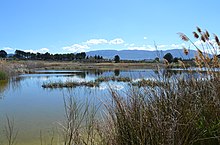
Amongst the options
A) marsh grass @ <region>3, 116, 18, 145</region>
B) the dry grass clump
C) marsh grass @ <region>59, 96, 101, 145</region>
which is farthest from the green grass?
the dry grass clump

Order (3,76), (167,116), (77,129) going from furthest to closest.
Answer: (3,76) < (77,129) < (167,116)

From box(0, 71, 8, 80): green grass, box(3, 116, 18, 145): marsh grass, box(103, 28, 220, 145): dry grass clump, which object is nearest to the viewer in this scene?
box(103, 28, 220, 145): dry grass clump

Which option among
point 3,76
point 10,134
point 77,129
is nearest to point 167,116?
point 77,129

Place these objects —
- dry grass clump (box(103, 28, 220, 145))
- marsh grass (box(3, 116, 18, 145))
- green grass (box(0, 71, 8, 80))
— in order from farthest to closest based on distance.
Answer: green grass (box(0, 71, 8, 80)) < marsh grass (box(3, 116, 18, 145)) < dry grass clump (box(103, 28, 220, 145))

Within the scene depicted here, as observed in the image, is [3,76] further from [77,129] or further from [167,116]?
[167,116]

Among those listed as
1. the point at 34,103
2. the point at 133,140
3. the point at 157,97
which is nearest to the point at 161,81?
the point at 157,97

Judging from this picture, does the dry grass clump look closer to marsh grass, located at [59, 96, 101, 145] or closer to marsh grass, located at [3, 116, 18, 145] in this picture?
marsh grass, located at [59, 96, 101, 145]

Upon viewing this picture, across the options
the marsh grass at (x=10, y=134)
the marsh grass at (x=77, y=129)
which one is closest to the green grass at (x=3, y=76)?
the marsh grass at (x=10, y=134)

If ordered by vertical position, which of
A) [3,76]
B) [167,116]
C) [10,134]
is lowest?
[3,76]

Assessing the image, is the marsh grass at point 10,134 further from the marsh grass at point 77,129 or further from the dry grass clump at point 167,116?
the dry grass clump at point 167,116

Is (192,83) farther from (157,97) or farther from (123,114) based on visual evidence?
(123,114)

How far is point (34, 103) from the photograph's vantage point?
38.0 feet

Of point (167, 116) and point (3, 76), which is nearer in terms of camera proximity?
point (167, 116)

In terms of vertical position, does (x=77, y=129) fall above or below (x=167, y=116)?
below
